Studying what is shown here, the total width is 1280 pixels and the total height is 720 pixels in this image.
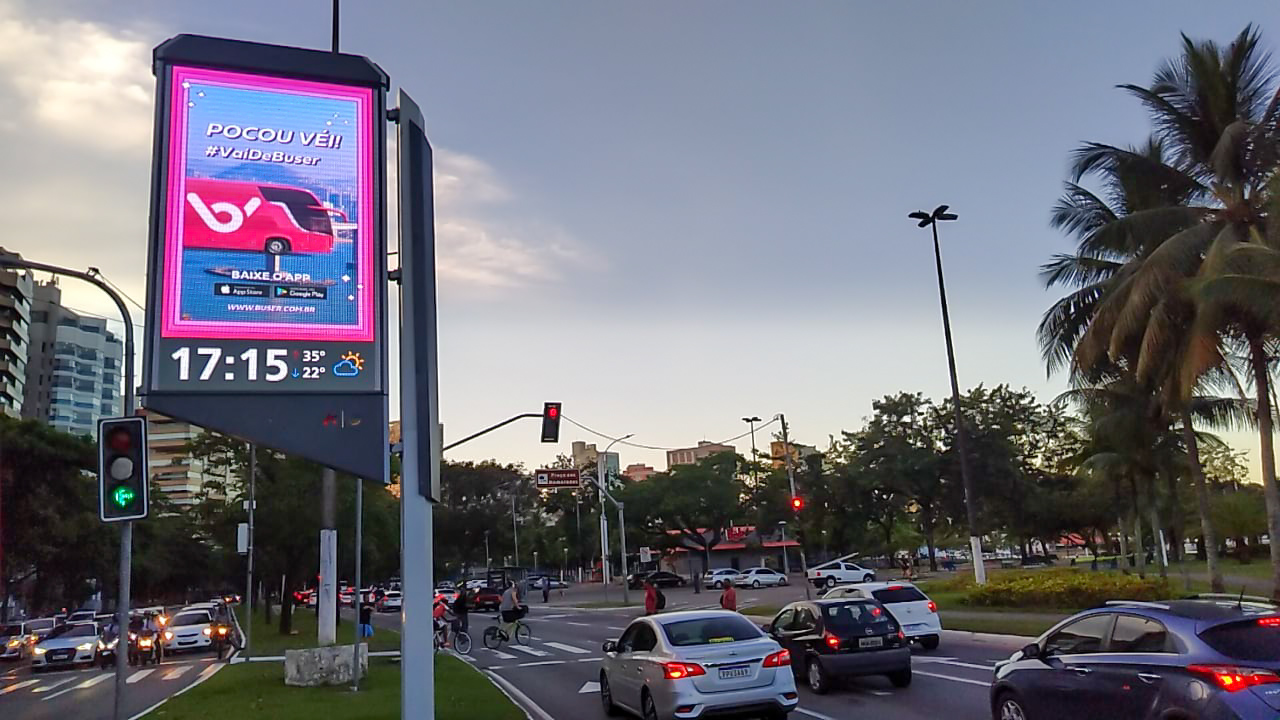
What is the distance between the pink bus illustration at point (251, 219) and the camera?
29.7 ft

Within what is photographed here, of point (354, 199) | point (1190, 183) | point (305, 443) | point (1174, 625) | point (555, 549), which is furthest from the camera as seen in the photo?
point (555, 549)

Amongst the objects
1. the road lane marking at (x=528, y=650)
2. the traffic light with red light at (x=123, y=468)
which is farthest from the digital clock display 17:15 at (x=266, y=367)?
the road lane marking at (x=528, y=650)

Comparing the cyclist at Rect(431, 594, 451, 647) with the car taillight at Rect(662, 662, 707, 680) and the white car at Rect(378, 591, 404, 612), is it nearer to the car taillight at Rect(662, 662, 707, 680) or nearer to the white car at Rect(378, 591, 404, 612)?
the car taillight at Rect(662, 662, 707, 680)

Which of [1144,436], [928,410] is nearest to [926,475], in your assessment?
[928,410]

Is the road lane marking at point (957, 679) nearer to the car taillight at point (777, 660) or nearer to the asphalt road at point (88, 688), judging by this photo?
the car taillight at point (777, 660)

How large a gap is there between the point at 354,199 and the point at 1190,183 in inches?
924

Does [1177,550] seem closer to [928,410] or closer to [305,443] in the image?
[928,410]

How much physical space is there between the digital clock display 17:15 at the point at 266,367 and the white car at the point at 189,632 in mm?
28854

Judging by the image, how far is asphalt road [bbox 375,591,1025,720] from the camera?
12.6m

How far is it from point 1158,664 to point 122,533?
10.9m

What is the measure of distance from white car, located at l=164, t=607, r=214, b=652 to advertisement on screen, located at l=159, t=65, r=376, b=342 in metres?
28.9

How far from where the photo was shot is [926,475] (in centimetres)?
5812

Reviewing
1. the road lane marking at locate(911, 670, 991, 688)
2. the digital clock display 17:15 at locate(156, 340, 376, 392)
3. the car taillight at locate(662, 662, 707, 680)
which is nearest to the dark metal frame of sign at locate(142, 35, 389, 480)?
the digital clock display 17:15 at locate(156, 340, 376, 392)

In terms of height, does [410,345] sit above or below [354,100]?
below
